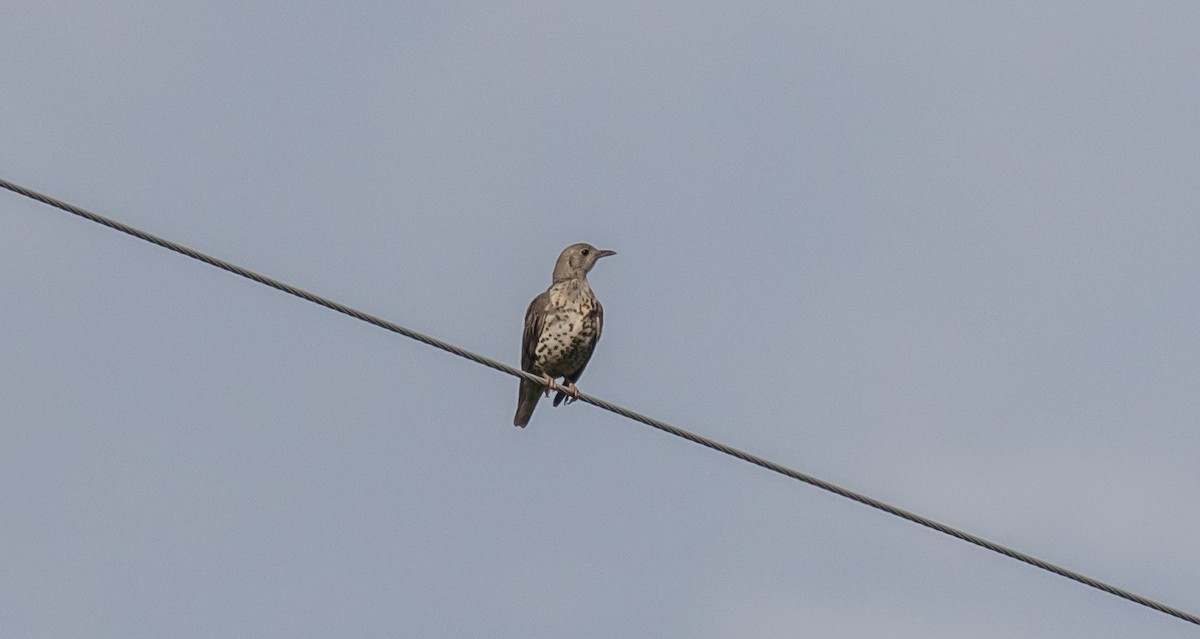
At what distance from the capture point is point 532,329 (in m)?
16.1

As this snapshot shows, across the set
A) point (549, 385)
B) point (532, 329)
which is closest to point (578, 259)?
point (532, 329)

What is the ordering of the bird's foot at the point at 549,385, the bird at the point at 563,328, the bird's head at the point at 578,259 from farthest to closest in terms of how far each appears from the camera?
1. the bird's head at the point at 578,259
2. the bird at the point at 563,328
3. the bird's foot at the point at 549,385

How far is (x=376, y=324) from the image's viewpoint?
30.1 feet

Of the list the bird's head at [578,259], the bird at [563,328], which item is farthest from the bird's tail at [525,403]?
the bird's head at [578,259]

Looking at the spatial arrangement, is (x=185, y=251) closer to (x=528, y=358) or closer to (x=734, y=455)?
(x=734, y=455)

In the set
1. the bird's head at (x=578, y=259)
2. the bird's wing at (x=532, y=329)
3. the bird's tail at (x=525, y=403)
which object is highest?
the bird's head at (x=578, y=259)

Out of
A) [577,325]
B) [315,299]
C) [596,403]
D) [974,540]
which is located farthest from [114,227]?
[577,325]

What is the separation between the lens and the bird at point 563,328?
15.8 m

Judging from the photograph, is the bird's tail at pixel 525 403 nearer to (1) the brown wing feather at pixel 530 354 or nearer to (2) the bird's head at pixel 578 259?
(1) the brown wing feather at pixel 530 354

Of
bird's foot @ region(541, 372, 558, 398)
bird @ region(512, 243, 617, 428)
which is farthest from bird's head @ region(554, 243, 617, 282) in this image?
bird's foot @ region(541, 372, 558, 398)

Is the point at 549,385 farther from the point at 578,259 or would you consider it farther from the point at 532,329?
the point at 578,259

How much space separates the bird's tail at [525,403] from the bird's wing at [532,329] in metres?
0.22

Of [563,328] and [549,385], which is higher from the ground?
[563,328]

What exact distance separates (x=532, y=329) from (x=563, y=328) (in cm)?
38
